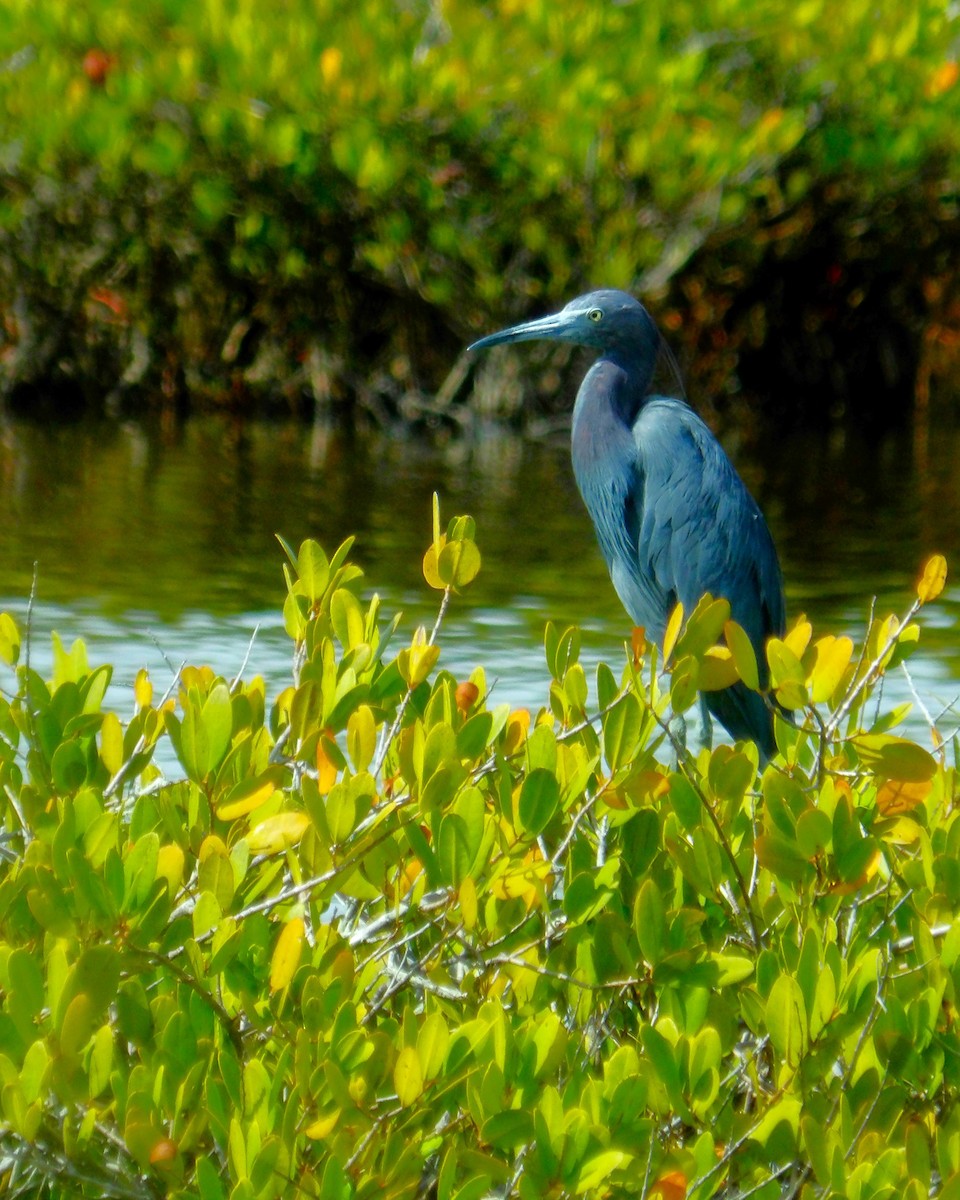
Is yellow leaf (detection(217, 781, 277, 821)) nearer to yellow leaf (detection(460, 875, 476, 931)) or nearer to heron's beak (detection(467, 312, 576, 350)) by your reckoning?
yellow leaf (detection(460, 875, 476, 931))

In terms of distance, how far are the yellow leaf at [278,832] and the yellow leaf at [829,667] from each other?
59 cm

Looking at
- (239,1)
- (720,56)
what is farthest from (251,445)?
(720,56)

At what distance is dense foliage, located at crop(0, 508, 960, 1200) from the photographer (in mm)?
1650

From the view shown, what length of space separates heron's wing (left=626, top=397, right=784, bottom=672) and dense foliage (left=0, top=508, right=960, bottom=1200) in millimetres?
2117

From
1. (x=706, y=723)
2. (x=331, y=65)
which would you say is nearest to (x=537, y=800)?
(x=706, y=723)

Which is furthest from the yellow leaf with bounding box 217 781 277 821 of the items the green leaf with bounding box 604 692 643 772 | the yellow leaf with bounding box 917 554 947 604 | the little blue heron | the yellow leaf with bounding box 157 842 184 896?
the little blue heron

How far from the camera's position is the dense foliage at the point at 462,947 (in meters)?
1.65

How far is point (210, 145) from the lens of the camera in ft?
36.3

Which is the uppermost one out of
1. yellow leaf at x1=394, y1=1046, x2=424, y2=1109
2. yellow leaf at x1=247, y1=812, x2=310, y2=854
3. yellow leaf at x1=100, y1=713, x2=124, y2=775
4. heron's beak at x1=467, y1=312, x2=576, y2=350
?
heron's beak at x1=467, y1=312, x2=576, y2=350

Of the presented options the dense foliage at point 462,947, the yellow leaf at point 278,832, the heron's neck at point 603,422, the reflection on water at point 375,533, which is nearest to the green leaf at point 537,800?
the dense foliage at point 462,947

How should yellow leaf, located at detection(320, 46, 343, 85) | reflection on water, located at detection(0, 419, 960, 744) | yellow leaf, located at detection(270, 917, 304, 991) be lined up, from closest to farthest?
1. yellow leaf, located at detection(270, 917, 304, 991)
2. reflection on water, located at detection(0, 419, 960, 744)
3. yellow leaf, located at detection(320, 46, 343, 85)

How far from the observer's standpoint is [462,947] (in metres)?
2.11

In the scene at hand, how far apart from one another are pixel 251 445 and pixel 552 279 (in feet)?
6.59

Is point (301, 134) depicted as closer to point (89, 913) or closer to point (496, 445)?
point (496, 445)
